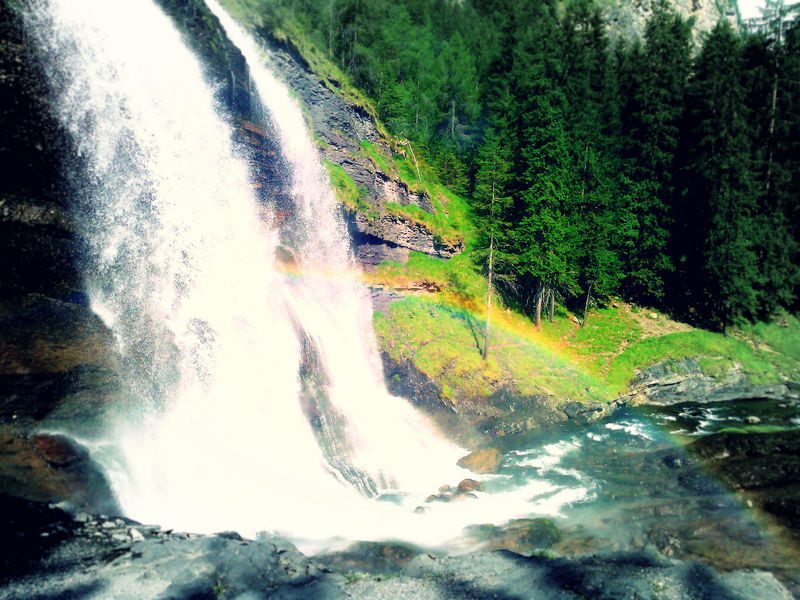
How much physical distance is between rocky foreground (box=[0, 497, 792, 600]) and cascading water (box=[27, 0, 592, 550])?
7.12 feet

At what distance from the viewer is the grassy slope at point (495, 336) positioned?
25.0 m

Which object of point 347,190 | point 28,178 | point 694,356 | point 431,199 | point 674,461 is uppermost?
point 347,190

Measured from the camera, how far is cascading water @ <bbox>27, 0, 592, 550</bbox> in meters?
15.2

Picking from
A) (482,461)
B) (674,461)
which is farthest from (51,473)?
(674,461)

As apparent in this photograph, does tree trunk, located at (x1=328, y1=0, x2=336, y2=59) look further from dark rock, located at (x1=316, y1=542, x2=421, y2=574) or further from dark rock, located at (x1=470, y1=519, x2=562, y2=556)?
dark rock, located at (x1=316, y1=542, x2=421, y2=574)

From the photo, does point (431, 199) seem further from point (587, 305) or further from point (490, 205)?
point (587, 305)

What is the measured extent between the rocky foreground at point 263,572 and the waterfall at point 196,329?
2.26 m

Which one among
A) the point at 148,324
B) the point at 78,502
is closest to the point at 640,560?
the point at 78,502

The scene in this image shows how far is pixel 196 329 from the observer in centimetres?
1856

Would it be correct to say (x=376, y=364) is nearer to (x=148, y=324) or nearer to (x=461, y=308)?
(x=461, y=308)

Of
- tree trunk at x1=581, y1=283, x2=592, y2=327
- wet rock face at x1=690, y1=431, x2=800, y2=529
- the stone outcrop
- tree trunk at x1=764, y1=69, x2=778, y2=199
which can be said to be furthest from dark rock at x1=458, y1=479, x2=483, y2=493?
tree trunk at x1=764, y1=69, x2=778, y2=199

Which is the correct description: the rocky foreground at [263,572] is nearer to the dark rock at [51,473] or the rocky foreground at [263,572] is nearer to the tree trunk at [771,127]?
the dark rock at [51,473]

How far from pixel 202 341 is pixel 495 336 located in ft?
50.3

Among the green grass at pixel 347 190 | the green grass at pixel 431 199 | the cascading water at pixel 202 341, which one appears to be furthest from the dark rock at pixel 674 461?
the green grass at pixel 347 190
